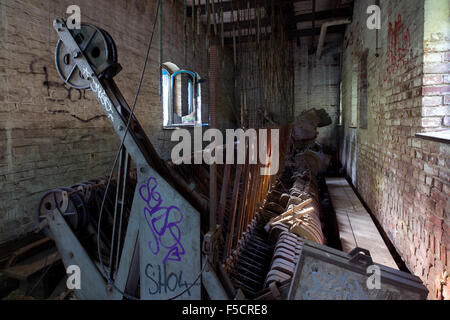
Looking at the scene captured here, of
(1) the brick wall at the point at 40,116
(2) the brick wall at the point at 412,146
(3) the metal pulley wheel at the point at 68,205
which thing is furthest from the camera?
(1) the brick wall at the point at 40,116

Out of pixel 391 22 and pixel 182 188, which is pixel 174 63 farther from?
pixel 182 188

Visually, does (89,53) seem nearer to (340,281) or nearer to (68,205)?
(68,205)

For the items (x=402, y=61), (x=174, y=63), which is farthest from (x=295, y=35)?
(x=402, y=61)

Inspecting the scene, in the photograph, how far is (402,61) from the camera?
3490mm

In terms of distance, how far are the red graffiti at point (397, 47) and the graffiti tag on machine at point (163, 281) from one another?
3.43 metres

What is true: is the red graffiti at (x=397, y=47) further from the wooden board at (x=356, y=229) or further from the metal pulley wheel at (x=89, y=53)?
the metal pulley wheel at (x=89, y=53)

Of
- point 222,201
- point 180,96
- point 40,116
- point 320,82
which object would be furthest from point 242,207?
point 320,82

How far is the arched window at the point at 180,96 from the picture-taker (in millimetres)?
8293

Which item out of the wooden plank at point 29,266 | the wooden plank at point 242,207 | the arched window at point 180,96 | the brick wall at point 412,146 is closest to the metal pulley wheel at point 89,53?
the wooden plank at point 242,207

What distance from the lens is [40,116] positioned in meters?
4.25

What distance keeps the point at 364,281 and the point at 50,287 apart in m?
3.09

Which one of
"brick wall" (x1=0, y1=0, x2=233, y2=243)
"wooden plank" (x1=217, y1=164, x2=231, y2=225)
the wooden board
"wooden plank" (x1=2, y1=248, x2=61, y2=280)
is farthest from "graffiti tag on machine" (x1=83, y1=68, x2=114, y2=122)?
the wooden board

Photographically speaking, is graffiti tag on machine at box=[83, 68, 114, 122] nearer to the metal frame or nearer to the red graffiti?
the metal frame

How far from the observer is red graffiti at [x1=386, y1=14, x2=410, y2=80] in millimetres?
3363
